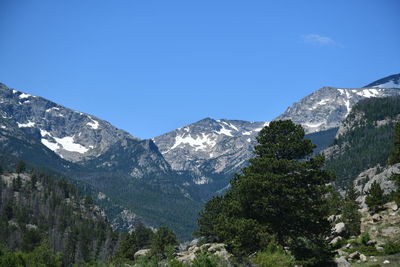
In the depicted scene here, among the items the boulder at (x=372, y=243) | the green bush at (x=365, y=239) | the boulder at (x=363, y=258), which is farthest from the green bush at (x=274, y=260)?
the green bush at (x=365, y=239)

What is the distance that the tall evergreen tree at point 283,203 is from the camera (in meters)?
38.6

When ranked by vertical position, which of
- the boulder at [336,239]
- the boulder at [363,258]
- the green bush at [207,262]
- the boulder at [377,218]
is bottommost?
the boulder at [363,258]

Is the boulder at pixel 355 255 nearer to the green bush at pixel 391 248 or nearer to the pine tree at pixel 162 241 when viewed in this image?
the green bush at pixel 391 248

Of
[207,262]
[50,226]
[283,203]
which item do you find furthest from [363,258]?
[50,226]

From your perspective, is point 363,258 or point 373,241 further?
point 373,241

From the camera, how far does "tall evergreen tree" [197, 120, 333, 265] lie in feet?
127

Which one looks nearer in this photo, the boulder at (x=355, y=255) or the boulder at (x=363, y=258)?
the boulder at (x=363, y=258)

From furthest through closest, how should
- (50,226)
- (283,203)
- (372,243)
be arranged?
(50,226), (372,243), (283,203)

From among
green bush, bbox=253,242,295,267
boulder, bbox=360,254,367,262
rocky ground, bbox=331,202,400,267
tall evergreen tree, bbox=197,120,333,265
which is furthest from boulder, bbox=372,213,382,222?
green bush, bbox=253,242,295,267

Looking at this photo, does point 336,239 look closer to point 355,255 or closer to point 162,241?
point 355,255

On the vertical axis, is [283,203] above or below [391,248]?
above

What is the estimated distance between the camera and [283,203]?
39188mm

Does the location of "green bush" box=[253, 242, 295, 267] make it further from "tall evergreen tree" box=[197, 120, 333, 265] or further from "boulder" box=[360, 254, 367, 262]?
"boulder" box=[360, 254, 367, 262]

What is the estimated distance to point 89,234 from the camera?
163000 mm
